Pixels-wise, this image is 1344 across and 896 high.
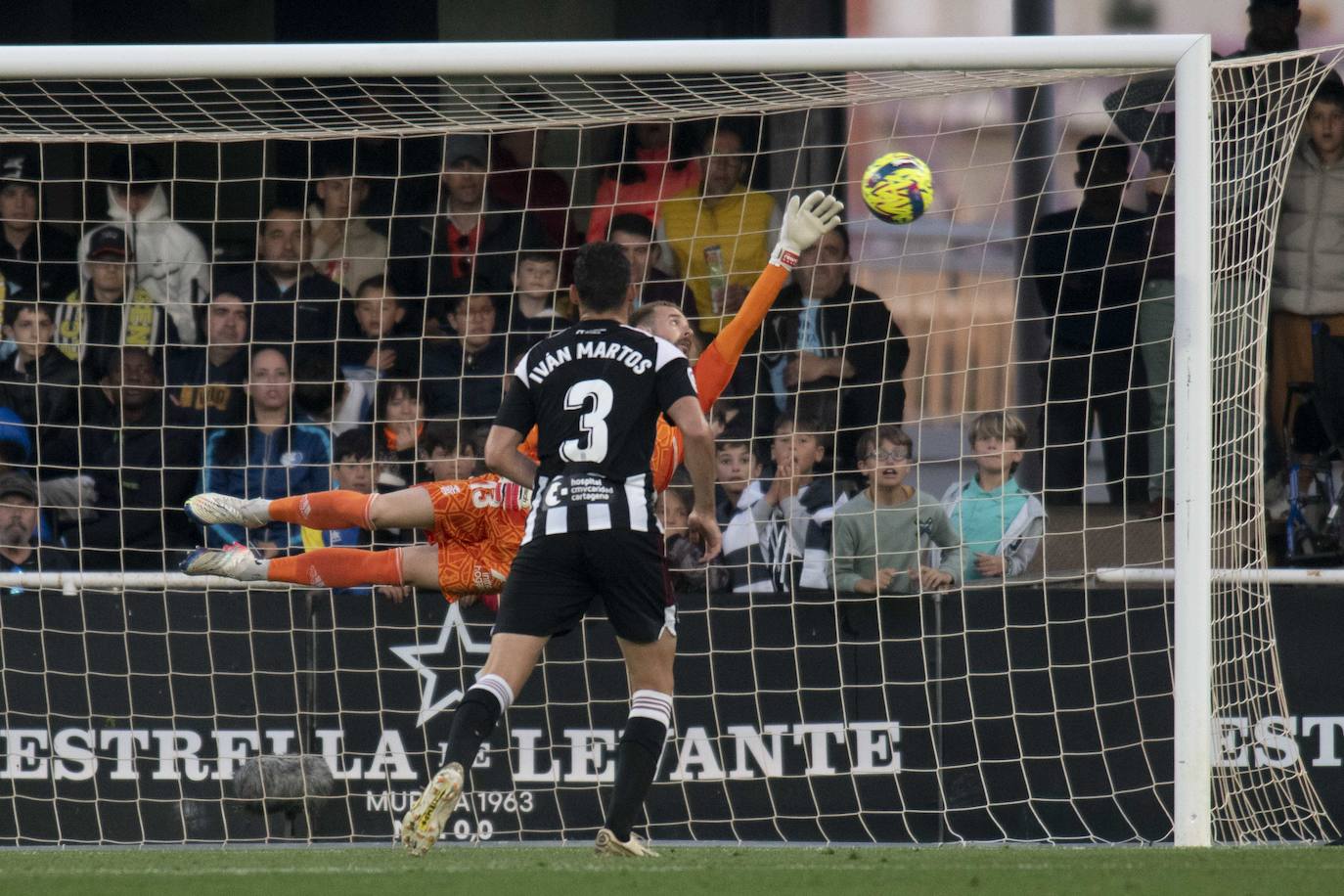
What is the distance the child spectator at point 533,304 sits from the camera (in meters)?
8.07

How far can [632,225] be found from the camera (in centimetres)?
820

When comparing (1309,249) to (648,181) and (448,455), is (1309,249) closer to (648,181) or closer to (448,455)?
(648,181)

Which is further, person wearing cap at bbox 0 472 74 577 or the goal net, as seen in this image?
person wearing cap at bbox 0 472 74 577

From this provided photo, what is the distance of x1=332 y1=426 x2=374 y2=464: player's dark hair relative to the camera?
26.0ft

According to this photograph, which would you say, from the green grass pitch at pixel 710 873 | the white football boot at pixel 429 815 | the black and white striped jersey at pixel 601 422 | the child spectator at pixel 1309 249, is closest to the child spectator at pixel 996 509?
the child spectator at pixel 1309 249

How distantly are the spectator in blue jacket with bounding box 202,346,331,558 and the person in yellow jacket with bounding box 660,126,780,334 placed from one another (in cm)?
187

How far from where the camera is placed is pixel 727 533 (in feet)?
25.9

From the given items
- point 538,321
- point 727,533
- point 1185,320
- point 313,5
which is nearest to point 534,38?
point 313,5

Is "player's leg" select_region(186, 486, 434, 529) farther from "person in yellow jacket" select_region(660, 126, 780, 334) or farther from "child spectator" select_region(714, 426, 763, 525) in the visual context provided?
"person in yellow jacket" select_region(660, 126, 780, 334)

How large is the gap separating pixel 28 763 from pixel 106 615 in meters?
0.70

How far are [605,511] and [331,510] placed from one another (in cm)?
180

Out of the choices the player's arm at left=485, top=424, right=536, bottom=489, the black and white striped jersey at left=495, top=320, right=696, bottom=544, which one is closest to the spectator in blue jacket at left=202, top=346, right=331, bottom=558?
the player's arm at left=485, top=424, right=536, bottom=489

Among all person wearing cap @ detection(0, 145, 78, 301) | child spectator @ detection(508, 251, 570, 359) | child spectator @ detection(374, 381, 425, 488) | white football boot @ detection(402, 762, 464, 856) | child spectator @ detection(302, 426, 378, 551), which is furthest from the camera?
person wearing cap @ detection(0, 145, 78, 301)

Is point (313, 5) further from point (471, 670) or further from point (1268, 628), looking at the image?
point (1268, 628)
